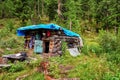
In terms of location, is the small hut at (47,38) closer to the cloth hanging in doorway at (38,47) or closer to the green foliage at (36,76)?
the cloth hanging in doorway at (38,47)

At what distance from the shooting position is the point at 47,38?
23.6 metres

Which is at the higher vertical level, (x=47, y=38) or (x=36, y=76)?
(x=47, y=38)

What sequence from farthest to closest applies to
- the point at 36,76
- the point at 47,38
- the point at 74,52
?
1. the point at 47,38
2. the point at 74,52
3. the point at 36,76

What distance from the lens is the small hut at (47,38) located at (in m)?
22.9

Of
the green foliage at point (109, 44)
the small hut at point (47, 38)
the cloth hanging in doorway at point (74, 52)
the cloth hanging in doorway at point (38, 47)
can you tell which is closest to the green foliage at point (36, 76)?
the small hut at point (47, 38)

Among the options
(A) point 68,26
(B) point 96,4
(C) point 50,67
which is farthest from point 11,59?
(B) point 96,4

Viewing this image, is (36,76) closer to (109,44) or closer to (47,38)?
(47,38)

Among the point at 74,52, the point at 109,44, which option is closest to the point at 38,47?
the point at 74,52

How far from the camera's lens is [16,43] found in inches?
1095

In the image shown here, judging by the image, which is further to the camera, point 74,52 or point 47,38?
point 47,38

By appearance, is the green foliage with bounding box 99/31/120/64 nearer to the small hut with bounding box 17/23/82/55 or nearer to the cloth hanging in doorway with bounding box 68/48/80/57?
the small hut with bounding box 17/23/82/55

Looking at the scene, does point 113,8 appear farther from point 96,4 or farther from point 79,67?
point 79,67

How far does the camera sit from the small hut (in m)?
22.9

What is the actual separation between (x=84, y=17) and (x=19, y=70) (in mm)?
30127
